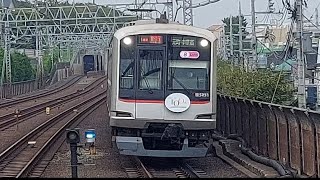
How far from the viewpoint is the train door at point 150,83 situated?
47.1 ft

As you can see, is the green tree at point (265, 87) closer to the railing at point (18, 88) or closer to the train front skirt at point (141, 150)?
the train front skirt at point (141, 150)

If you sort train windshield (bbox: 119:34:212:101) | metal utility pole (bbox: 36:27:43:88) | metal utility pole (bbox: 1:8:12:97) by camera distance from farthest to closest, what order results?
1. metal utility pole (bbox: 36:27:43:88)
2. metal utility pole (bbox: 1:8:12:97)
3. train windshield (bbox: 119:34:212:101)

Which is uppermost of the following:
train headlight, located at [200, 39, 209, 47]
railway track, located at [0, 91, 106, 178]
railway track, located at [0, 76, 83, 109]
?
train headlight, located at [200, 39, 209, 47]

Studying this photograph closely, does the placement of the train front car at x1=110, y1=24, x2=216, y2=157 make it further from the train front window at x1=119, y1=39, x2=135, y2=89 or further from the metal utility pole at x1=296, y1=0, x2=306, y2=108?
the metal utility pole at x1=296, y1=0, x2=306, y2=108

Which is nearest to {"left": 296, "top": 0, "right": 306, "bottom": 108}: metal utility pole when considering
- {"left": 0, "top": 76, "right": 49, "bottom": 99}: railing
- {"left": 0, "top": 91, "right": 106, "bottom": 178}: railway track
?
{"left": 0, "top": 91, "right": 106, "bottom": 178}: railway track

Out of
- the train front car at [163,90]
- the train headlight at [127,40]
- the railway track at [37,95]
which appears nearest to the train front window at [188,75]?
the train front car at [163,90]

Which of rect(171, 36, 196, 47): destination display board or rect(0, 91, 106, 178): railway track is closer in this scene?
rect(171, 36, 196, 47): destination display board

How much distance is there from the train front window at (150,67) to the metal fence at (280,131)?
2.71 m

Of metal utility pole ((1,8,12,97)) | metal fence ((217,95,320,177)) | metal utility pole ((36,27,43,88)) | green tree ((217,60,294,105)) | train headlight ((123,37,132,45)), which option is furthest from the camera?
metal utility pole ((36,27,43,88))

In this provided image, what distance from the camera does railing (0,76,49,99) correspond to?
49.1m

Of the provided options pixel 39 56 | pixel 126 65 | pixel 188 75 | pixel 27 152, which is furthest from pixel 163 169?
pixel 39 56

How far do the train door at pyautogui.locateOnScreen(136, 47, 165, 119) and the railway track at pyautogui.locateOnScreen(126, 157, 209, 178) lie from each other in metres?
1.20

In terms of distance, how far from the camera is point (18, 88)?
54.7 metres

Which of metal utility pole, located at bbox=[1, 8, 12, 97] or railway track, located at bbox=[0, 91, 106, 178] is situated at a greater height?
metal utility pole, located at bbox=[1, 8, 12, 97]
